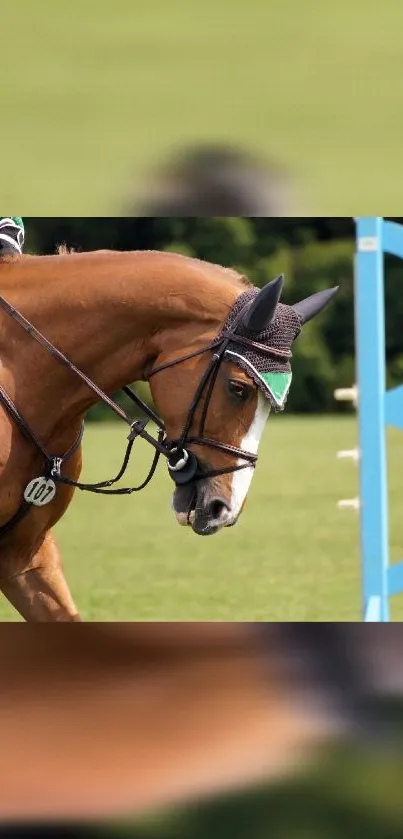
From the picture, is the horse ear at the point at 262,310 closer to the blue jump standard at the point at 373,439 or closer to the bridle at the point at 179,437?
the bridle at the point at 179,437

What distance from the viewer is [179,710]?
93 cm

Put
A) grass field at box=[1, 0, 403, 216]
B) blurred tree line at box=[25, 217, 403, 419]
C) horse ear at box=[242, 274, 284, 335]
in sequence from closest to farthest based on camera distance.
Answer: grass field at box=[1, 0, 403, 216]
horse ear at box=[242, 274, 284, 335]
blurred tree line at box=[25, 217, 403, 419]

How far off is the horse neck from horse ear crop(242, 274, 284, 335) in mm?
91

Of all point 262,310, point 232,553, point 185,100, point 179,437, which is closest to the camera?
point 185,100

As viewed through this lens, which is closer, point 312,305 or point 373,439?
point 312,305

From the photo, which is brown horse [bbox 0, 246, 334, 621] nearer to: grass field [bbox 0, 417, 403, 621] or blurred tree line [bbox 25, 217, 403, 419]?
grass field [bbox 0, 417, 403, 621]

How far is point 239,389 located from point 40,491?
526 mm

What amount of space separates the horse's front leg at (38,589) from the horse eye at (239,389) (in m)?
0.76

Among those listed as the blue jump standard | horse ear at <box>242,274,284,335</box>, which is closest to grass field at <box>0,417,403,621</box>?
the blue jump standard

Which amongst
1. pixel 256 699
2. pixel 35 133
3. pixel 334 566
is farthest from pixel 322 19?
pixel 334 566

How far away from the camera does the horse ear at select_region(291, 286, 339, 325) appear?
2746mm

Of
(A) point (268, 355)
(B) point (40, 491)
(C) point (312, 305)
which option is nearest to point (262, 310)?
(A) point (268, 355)

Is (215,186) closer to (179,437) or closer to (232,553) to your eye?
(179,437)

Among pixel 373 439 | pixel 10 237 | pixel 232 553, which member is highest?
pixel 232 553
